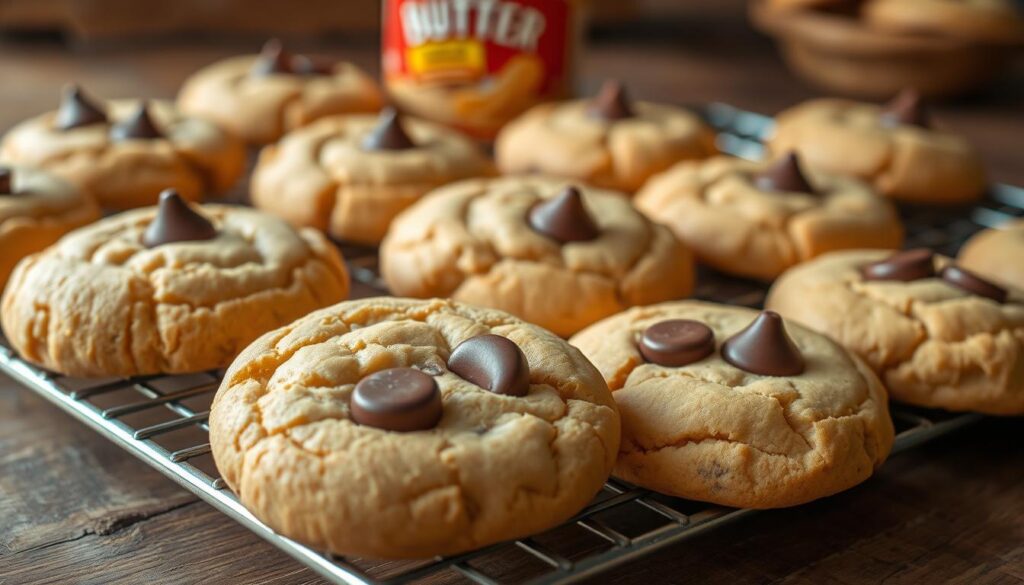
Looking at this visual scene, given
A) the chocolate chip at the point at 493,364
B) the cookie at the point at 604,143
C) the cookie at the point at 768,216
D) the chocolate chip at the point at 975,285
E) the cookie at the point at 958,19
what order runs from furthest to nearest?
the cookie at the point at 958,19
the cookie at the point at 604,143
the cookie at the point at 768,216
the chocolate chip at the point at 975,285
the chocolate chip at the point at 493,364

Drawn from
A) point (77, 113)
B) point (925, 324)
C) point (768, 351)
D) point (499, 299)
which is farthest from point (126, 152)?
point (925, 324)

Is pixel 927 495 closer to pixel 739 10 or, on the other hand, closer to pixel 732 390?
pixel 732 390

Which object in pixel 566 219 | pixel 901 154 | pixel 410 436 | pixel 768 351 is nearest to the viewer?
pixel 410 436

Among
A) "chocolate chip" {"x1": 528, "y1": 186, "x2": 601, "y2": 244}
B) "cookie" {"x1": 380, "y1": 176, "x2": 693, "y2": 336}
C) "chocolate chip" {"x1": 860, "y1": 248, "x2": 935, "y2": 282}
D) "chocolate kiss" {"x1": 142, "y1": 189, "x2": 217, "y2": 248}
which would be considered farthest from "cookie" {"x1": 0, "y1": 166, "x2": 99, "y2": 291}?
"chocolate chip" {"x1": 860, "y1": 248, "x2": 935, "y2": 282}

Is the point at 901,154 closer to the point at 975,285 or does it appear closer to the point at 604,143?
the point at 604,143

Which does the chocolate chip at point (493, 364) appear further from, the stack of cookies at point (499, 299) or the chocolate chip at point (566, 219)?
the chocolate chip at point (566, 219)

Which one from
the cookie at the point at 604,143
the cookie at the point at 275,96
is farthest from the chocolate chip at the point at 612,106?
the cookie at the point at 275,96

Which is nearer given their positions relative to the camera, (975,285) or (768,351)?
(768,351)
